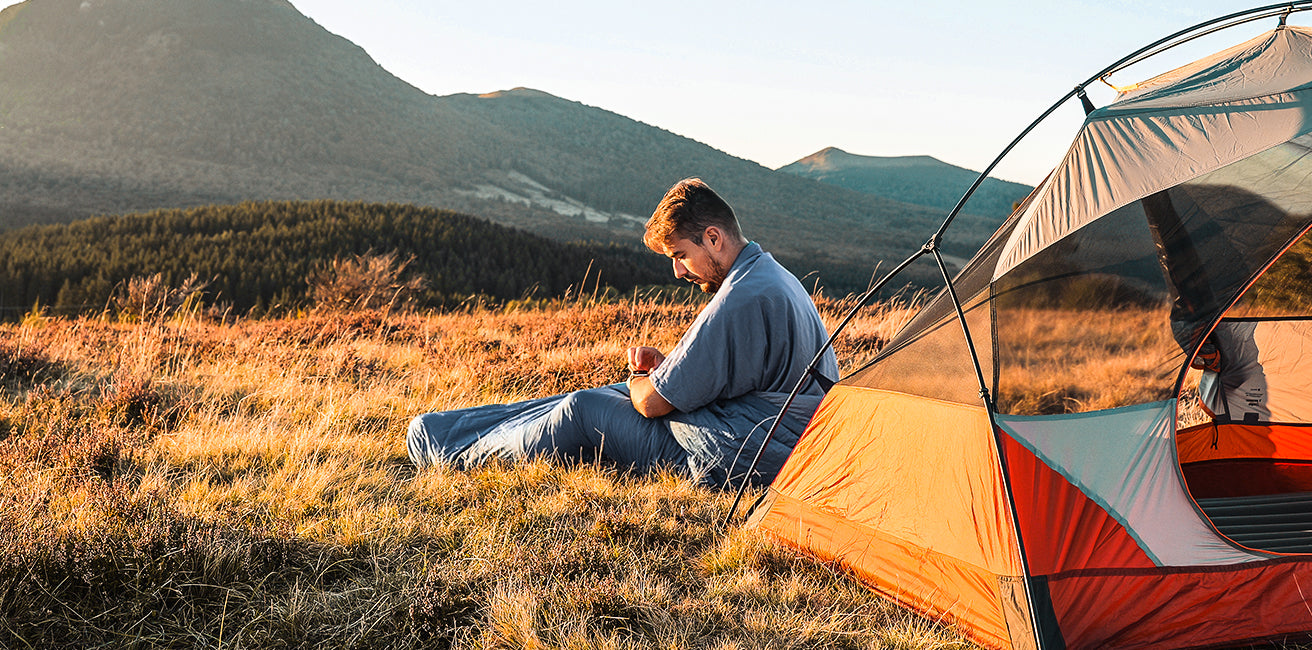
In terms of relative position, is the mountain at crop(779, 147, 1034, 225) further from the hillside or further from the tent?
the tent

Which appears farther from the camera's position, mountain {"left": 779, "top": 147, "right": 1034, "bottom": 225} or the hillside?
mountain {"left": 779, "top": 147, "right": 1034, "bottom": 225}

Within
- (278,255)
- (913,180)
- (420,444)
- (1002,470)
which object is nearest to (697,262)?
(1002,470)

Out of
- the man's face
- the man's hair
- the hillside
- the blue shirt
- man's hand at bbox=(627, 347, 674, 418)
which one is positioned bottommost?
the hillside

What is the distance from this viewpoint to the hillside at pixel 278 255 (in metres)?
18.0

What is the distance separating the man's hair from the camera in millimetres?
3121

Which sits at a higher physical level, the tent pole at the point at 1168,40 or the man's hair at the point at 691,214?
the tent pole at the point at 1168,40

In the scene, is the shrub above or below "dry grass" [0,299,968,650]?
below

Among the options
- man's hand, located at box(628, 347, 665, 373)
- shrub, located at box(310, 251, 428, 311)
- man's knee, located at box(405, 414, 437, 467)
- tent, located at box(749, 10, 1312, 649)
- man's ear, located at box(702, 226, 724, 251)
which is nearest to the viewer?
tent, located at box(749, 10, 1312, 649)

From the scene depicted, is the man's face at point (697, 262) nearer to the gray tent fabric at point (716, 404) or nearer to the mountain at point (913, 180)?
the gray tent fabric at point (716, 404)

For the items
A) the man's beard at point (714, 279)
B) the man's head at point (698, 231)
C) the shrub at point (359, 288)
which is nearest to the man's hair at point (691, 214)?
the man's head at point (698, 231)

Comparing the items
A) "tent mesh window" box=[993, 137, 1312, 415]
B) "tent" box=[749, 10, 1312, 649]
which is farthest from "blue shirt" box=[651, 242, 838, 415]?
"tent mesh window" box=[993, 137, 1312, 415]

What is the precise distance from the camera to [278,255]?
20.2 metres

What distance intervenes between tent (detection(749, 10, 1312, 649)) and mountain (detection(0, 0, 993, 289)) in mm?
29848

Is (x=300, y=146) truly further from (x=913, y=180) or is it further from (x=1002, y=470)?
(x=913, y=180)
